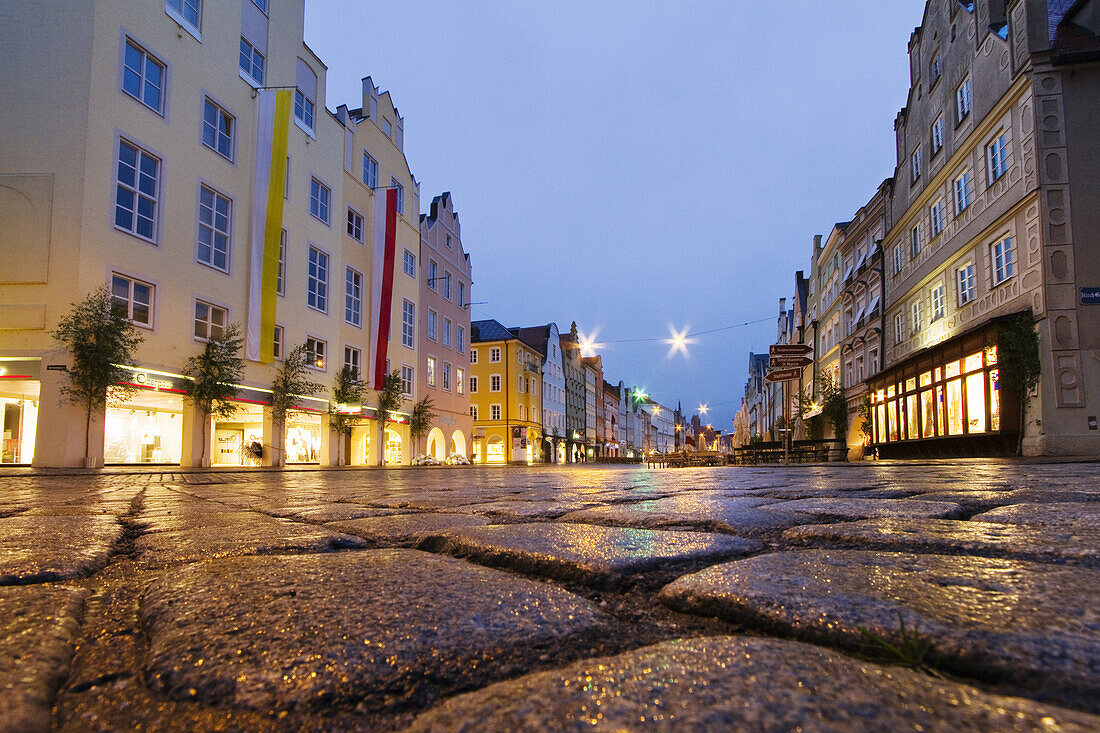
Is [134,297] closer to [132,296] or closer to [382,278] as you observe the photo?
[132,296]

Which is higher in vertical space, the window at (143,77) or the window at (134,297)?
the window at (143,77)

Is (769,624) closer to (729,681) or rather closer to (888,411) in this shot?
(729,681)

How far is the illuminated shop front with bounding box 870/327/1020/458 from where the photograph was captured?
15.6m

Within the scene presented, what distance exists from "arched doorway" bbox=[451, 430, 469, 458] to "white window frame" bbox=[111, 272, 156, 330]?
764 inches

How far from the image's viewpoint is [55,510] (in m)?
3.65

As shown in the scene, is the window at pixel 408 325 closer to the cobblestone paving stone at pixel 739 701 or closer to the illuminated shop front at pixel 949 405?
the illuminated shop front at pixel 949 405

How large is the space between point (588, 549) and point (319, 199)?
2523 cm

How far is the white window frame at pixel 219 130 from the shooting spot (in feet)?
62.3

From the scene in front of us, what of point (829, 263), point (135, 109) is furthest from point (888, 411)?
point (135, 109)

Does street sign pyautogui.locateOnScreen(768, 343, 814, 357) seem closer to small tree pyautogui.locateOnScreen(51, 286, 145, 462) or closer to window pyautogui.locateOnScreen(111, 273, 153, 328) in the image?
small tree pyautogui.locateOnScreen(51, 286, 145, 462)

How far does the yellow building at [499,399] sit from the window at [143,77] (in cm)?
3283

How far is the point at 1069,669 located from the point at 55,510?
4.44 meters

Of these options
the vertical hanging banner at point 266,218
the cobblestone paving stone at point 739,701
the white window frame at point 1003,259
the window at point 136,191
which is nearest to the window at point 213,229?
the vertical hanging banner at point 266,218

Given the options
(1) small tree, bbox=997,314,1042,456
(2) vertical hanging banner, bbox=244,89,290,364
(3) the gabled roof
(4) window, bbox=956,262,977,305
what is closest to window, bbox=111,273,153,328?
(2) vertical hanging banner, bbox=244,89,290,364
